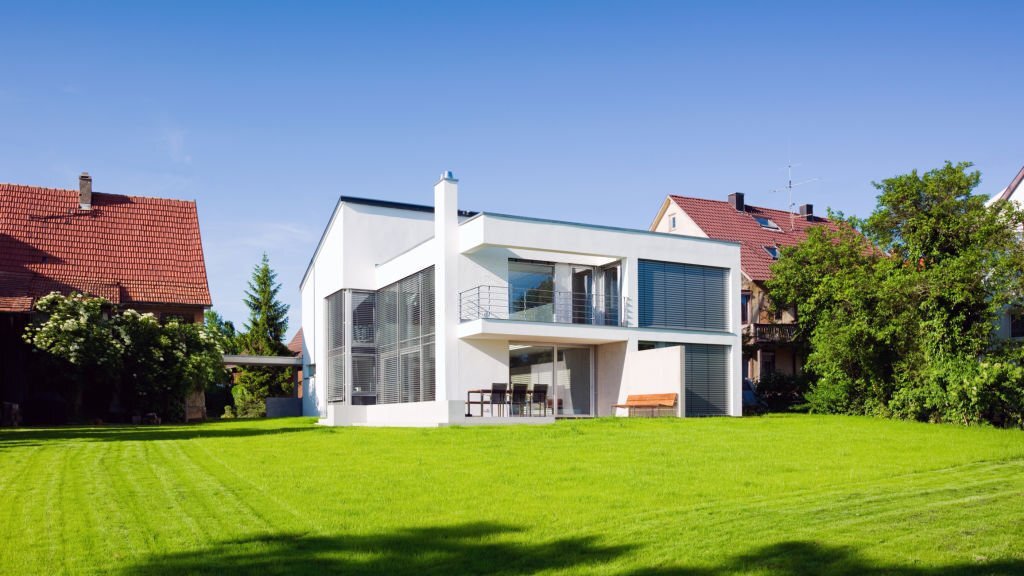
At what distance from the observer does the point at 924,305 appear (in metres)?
24.9

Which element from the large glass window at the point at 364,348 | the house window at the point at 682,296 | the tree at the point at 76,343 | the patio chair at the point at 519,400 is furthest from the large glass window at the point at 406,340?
the tree at the point at 76,343

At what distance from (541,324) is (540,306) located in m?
1.48

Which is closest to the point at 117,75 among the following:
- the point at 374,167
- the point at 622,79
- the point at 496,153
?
the point at 374,167

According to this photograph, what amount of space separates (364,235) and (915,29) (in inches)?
738

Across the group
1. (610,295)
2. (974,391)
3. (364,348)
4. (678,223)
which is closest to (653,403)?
(610,295)

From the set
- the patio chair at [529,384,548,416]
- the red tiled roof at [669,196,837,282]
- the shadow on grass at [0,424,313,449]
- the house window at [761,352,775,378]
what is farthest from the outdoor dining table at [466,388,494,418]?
the house window at [761,352,775,378]

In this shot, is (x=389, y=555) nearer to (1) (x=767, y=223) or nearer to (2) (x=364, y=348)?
(2) (x=364, y=348)

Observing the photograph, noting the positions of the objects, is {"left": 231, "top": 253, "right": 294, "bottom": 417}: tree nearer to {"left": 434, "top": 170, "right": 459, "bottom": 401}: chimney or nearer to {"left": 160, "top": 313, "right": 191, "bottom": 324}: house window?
{"left": 160, "top": 313, "right": 191, "bottom": 324}: house window

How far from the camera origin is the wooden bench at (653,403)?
2412cm

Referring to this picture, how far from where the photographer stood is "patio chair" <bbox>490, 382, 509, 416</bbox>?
23.4 m

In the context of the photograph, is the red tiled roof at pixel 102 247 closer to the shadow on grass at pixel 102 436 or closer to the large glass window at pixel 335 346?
the large glass window at pixel 335 346

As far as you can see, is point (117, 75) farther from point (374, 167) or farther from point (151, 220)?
point (151, 220)

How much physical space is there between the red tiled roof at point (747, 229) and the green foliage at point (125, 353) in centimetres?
2041

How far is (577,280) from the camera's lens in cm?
2766
